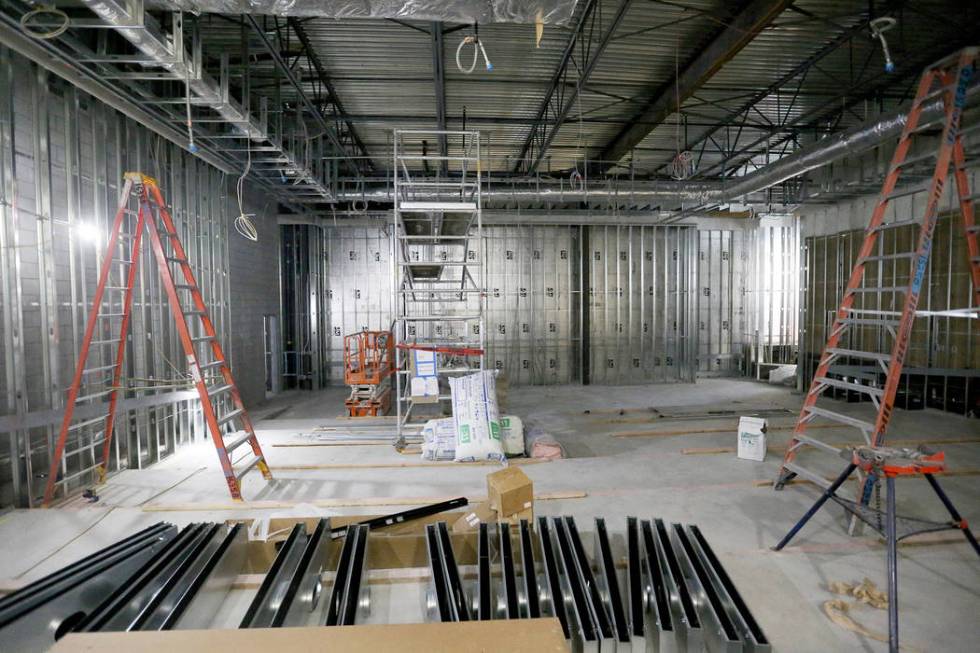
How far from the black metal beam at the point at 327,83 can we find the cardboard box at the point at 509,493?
6.20 metres

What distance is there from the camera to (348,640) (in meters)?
1.46

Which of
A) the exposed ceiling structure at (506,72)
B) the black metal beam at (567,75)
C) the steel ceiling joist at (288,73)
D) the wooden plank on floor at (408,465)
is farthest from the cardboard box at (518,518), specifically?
the steel ceiling joist at (288,73)

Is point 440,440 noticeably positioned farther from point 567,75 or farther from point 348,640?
point 567,75

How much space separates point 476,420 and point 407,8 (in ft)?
15.0

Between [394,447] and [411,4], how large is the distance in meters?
5.30

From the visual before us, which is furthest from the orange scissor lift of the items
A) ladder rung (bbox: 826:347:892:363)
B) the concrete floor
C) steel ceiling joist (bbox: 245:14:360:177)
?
ladder rung (bbox: 826:347:892:363)

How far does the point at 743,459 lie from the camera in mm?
6125

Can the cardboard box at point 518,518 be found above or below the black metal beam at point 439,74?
below

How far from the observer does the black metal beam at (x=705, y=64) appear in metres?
5.23

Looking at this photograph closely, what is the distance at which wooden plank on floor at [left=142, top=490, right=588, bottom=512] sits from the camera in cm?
452

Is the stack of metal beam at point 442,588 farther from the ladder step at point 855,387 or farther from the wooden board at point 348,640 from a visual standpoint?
the ladder step at point 855,387

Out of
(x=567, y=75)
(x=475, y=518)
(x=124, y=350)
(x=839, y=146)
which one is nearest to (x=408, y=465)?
(x=475, y=518)

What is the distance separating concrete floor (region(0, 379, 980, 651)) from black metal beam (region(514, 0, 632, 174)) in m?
5.44

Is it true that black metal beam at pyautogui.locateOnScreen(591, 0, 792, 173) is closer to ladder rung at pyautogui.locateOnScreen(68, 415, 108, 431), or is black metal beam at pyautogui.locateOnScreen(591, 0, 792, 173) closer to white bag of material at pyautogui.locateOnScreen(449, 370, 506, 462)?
white bag of material at pyautogui.locateOnScreen(449, 370, 506, 462)
